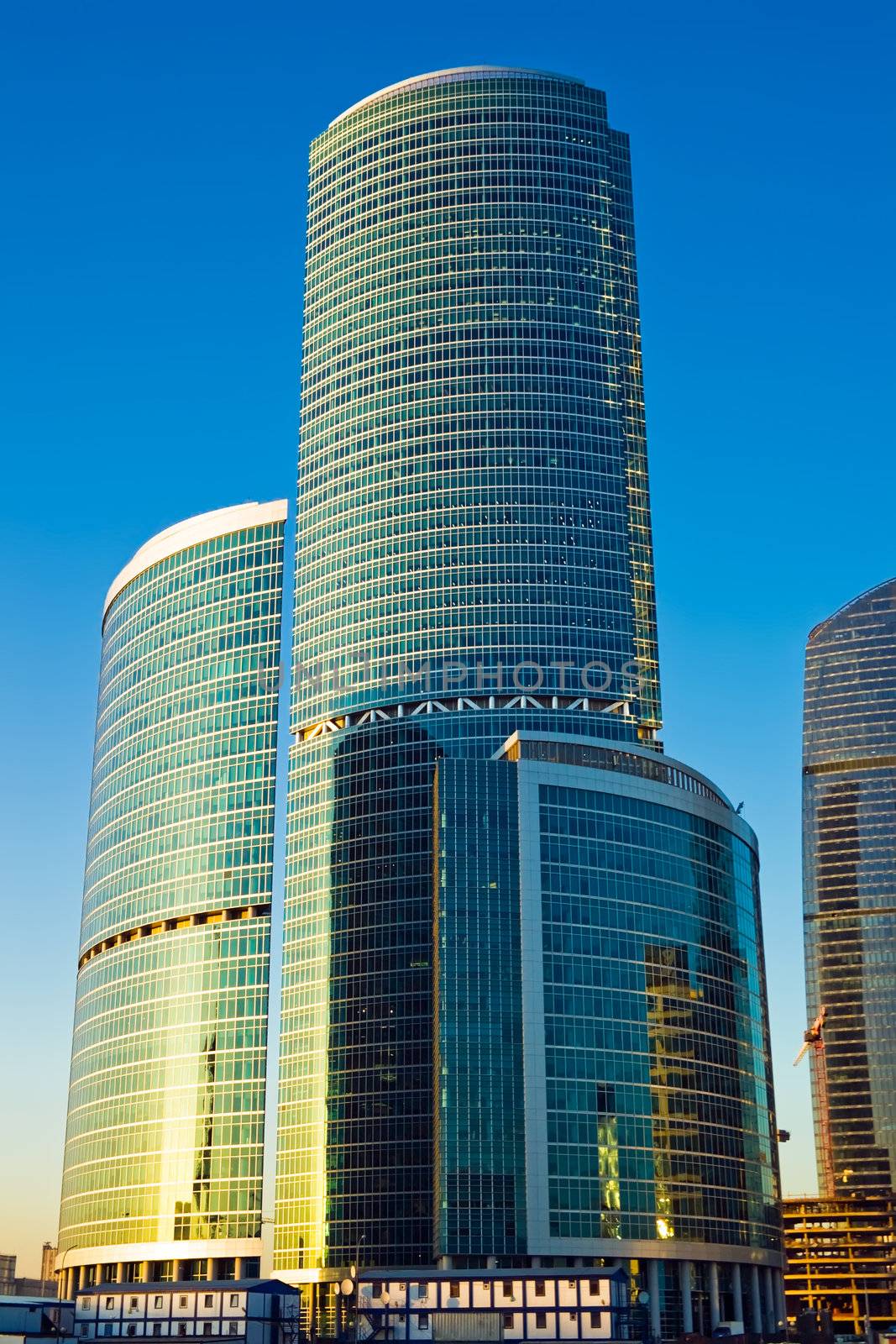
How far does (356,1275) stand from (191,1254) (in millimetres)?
65684

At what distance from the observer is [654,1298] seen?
169500 mm

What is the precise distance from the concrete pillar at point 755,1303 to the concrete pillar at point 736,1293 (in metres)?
2.39

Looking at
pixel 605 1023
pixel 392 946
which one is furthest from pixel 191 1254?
pixel 605 1023

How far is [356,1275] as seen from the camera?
13925 centimetres

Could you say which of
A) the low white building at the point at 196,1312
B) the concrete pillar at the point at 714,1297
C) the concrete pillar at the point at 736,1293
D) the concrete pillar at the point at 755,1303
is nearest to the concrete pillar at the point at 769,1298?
the concrete pillar at the point at 755,1303

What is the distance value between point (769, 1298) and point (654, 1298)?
29.2m

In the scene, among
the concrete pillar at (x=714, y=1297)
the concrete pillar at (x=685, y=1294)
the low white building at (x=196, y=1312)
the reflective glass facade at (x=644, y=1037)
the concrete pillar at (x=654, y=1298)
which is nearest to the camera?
the low white building at (x=196, y=1312)

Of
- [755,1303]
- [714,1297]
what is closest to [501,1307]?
[714,1297]

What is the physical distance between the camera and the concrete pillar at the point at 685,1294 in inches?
6727

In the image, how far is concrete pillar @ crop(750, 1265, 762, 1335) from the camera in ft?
605

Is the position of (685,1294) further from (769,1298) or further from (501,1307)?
(501,1307)

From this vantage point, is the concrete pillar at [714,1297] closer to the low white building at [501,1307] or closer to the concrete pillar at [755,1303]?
the concrete pillar at [755,1303]

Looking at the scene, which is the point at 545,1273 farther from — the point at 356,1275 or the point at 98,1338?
the point at 98,1338

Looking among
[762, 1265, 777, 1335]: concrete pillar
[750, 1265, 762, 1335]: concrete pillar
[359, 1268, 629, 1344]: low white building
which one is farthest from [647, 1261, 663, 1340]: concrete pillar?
[359, 1268, 629, 1344]: low white building
